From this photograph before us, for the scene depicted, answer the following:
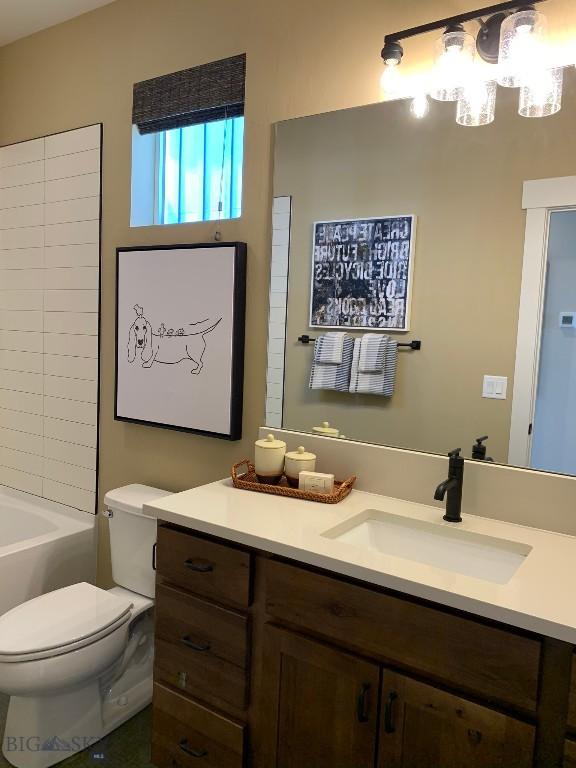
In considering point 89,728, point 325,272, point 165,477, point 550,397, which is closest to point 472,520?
point 550,397

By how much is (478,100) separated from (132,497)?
180 cm

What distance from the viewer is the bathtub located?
7.77 ft

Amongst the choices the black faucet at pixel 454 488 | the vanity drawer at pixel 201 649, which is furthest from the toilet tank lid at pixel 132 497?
the black faucet at pixel 454 488

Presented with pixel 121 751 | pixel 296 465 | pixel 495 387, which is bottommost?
pixel 121 751

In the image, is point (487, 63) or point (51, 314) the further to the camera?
point (51, 314)

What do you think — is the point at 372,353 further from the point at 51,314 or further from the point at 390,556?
the point at 51,314

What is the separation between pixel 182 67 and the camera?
7.48ft

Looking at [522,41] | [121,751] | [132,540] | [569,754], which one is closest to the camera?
[569,754]

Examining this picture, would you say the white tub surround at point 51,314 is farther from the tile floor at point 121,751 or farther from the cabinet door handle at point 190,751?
the cabinet door handle at point 190,751

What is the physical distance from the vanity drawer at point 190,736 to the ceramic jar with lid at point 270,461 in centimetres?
69

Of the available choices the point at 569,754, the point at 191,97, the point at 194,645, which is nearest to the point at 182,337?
the point at 191,97

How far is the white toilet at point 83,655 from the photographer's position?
1.76 meters

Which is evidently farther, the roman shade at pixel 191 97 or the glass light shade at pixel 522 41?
the roman shade at pixel 191 97

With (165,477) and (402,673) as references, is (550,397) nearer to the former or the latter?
(402,673)
